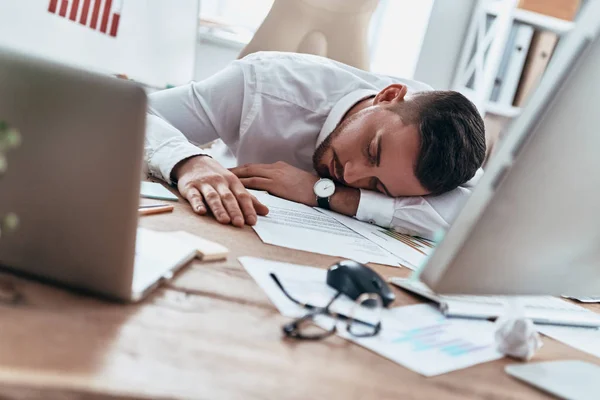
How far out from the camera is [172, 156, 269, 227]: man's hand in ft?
2.86

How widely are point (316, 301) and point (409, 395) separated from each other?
164 millimetres

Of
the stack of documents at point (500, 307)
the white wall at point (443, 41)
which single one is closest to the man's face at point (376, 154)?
the stack of documents at point (500, 307)

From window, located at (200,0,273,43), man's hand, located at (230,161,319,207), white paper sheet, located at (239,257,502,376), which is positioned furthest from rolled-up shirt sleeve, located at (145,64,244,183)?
window, located at (200,0,273,43)

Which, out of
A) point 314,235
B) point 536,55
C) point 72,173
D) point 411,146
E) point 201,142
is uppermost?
point 536,55

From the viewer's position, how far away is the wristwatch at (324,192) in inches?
52.4

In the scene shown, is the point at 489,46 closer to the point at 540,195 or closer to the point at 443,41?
the point at 443,41

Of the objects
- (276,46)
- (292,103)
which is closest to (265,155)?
(292,103)

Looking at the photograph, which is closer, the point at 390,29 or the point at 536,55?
the point at 536,55

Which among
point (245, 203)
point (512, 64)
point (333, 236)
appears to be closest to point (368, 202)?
point (333, 236)

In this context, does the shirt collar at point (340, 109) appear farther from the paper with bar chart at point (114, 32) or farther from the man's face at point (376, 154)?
the paper with bar chart at point (114, 32)

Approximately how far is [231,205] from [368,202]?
489 millimetres

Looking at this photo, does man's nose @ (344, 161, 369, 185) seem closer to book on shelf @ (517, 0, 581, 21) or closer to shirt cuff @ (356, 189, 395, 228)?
shirt cuff @ (356, 189, 395, 228)

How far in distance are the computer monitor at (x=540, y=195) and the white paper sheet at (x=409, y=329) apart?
0.20 ft

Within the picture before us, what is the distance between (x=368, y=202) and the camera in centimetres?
130
